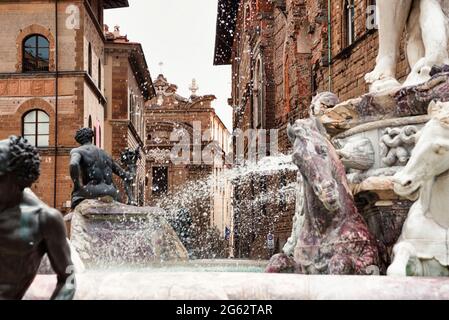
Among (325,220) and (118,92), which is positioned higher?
(118,92)

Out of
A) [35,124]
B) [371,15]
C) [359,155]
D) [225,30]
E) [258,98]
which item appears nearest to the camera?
[359,155]

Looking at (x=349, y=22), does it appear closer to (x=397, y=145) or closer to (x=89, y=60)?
(x=89, y=60)

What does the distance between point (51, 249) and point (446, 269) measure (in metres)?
2.87

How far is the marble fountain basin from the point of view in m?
4.27

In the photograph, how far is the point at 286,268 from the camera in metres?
5.98

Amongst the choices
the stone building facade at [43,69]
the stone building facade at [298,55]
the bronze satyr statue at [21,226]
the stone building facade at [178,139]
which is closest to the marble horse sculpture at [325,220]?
the bronze satyr statue at [21,226]

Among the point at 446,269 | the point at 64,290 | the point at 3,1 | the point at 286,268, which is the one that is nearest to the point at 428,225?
the point at 446,269

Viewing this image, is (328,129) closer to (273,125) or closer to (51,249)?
(51,249)

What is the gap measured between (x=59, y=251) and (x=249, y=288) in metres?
1.18

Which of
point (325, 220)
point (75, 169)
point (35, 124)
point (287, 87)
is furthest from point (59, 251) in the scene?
point (287, 87)

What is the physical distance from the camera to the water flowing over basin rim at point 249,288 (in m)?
4.27

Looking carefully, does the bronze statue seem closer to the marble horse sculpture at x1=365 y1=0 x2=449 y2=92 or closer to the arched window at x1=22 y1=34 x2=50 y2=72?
the marble horse sculpture at x1=365 y1=0 x2=449 y2=92

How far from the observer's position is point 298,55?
35.5 metres
